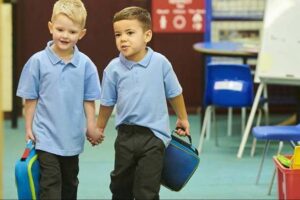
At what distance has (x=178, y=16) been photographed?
22.4 feet

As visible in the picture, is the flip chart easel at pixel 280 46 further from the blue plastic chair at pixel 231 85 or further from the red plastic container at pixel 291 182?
the red plastic container at pixel 291 182

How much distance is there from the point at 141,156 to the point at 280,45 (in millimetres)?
2399

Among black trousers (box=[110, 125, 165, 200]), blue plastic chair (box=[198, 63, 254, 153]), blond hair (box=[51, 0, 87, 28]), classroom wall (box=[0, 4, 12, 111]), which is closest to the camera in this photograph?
blond hair (box=[51, 0, 87, 28])

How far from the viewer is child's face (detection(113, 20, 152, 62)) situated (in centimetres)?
296

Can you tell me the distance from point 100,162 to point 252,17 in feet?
8.46

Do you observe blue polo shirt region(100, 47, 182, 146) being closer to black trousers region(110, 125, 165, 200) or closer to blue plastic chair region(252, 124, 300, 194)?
black trousers region(110, 125, 165, 200)

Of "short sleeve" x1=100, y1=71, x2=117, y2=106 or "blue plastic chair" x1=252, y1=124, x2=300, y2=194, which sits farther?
"blue plastic chair" x1=252, y1=124, x2=300, y2=194

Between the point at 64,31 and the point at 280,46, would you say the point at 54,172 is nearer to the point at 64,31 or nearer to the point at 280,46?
the point at 64,31

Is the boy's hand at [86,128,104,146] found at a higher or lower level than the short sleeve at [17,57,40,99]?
lower

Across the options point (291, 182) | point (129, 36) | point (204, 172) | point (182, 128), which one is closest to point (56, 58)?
point (129, 36)

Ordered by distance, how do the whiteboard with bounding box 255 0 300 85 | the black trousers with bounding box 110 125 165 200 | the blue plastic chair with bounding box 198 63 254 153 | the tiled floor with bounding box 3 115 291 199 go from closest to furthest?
1. the black trousers with bounding box 110 125 165 200
2. the tiled floor with bounding box 3 115 291 199
3. the whiteboard with bounding box 255 0 300 85
4. the blue plastic chair with bounding box 198 63 254 153

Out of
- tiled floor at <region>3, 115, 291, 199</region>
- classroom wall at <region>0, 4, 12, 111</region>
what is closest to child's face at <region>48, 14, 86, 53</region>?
tiled floor at <region>3, 115, 291, 199</region>

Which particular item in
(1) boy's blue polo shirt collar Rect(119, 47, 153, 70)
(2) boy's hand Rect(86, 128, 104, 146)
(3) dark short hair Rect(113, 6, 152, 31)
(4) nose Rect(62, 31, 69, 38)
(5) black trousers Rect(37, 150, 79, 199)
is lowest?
(5) black trousers Rect(37, 150, 79, 199)

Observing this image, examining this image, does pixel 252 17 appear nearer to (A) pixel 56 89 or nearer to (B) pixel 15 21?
(B) pixel 15 21
